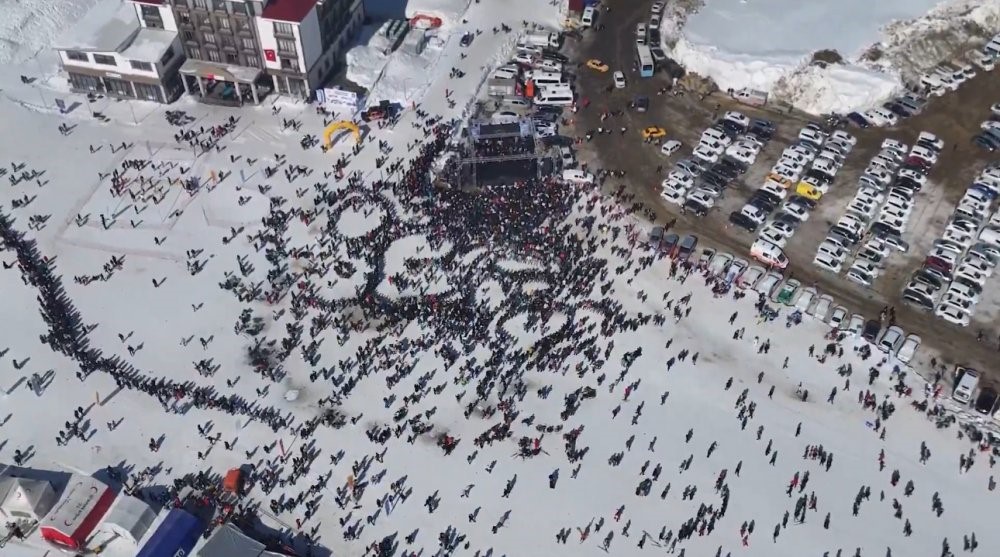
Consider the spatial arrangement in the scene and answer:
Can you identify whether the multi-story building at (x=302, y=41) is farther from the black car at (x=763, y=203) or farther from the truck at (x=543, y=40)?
the black car at (x=763, y=203)

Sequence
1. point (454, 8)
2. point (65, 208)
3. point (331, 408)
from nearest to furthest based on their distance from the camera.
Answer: point (331, 408)
point (65, 208)
point (454, 8)

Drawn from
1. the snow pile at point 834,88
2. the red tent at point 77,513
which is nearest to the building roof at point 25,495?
the red tent at point 77,513

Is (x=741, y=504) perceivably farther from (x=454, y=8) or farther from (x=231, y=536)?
(x=454, y=8)

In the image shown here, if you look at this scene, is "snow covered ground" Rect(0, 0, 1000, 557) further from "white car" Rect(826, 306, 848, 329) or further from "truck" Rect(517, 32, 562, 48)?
"truck" Rect(517, 32, 562, 48)

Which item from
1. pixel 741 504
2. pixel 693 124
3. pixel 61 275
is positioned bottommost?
pixel 61 275

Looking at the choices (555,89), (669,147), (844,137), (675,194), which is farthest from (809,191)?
(555,89)

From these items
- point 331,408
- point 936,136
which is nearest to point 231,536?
point 331,408
